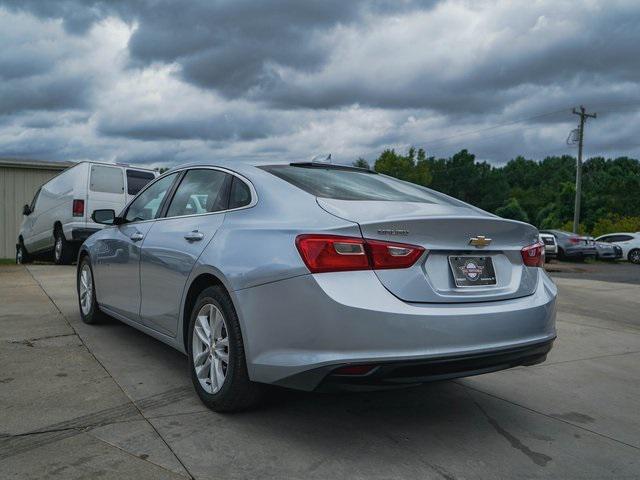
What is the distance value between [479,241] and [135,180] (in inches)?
396

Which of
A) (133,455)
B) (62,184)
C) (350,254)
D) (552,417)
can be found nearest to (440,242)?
(350,254)

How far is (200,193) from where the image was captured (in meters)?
4.10

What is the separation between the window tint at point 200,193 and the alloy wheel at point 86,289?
1.74 metres

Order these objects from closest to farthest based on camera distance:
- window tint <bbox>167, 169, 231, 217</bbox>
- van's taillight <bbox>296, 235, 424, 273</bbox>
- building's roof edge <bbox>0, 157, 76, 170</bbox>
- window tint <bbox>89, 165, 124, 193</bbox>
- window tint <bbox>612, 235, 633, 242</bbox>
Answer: van's taillight <bbox>296, 235, 424, 273</bbox>
window tint <bbox>167, 169, 231, 217</bbox>
window tint <bbox>89, 165, 124, 193</bbox>
building's roof edge <bbox>0, 157, 76, 170</bbox>
window tint <bbox>612, 235, 633, 242</bbox>

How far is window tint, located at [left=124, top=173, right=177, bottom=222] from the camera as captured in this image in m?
4.67

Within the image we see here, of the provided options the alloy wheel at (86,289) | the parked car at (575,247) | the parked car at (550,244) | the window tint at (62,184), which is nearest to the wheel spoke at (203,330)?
the alloy wheel at (86,289)

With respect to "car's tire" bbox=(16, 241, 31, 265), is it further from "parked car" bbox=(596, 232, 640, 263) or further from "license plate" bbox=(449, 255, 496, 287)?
"parked car" bbox=(596, 232, 640, 263)

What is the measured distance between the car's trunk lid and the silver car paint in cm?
4

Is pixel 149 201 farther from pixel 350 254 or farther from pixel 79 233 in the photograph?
pixel 79 233

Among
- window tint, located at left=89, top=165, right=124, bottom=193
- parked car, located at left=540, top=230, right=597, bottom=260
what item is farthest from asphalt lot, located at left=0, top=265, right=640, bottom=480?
parked car, located at left=540, top=230, right=597, bottom=260

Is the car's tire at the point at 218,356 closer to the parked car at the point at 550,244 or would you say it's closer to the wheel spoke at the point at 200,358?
the wheel spoke at the point at 200,358

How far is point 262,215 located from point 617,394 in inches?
108

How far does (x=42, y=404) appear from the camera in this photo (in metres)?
3.47

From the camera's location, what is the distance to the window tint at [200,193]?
12.6ft
